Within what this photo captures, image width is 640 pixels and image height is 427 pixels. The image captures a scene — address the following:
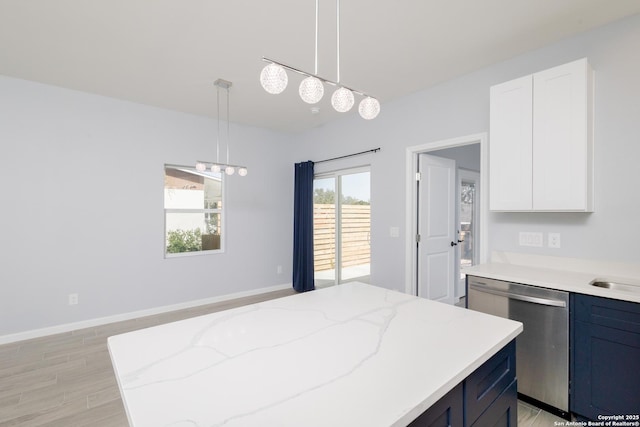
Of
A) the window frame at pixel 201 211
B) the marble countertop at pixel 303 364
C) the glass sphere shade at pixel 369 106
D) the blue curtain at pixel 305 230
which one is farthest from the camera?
the blue curtain at pixel 305 230

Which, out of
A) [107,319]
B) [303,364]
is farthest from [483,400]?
[107,319]

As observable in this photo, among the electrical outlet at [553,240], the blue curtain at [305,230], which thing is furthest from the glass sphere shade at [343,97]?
the blue curtain at [305,230]

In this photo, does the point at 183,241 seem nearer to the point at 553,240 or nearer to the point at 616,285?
the point at 553,240

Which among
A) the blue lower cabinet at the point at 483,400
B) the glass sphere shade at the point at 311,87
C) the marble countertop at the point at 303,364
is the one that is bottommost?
the blue lower cabinet at the point at 483,400

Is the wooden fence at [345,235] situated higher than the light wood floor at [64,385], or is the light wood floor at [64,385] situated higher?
the wooden fence at [345,235]

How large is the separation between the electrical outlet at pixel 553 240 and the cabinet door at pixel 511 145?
15.1 inches

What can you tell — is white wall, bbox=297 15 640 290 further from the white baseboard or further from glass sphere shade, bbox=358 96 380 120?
the white baseboard

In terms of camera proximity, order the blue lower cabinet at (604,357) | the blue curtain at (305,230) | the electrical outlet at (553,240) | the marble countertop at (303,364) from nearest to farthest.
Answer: the marble countertop at (303,364), the blue lower cabinet at (604,357), the electrical outlet at (553,240), the blue curtain at (305,230)

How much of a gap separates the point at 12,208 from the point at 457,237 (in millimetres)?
5304

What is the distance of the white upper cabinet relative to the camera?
2.11m

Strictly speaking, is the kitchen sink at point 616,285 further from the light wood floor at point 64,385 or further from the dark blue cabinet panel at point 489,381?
the dark blue cabinet panel at point 489,381

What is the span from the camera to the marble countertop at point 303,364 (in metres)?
0.71

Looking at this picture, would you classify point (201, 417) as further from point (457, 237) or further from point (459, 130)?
point (457, 237)

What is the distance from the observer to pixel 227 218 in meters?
4.58
